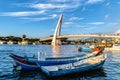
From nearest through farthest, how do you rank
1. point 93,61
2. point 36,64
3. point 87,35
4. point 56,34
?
point 36,64
point 93,61
point 87,35
point 56,34

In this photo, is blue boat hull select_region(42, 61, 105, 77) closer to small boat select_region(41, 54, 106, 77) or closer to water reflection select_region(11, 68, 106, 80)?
small boat select_region(41, 54, 106, 77)

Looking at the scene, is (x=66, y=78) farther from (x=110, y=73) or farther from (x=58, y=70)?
(x=110, y=73)

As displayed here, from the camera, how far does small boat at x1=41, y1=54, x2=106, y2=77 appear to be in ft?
71.0

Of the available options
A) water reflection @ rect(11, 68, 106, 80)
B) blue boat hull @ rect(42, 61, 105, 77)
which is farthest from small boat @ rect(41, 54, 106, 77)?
water reflection @ rect(11, 68, 106, 80)

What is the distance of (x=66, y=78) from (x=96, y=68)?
5.63 meters

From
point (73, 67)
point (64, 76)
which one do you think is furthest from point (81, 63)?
point (64, 76)

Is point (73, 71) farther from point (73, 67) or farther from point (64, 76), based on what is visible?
point (64, 76)

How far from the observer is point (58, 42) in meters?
151

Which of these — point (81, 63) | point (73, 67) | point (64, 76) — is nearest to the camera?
point (64, 76)

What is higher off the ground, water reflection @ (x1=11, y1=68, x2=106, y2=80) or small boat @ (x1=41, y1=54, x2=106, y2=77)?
small boat @ (x1=41, y1=54, x2=106, y2=77)

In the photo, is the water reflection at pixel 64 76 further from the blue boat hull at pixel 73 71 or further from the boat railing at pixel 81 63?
the boat railing at pixel 81 63

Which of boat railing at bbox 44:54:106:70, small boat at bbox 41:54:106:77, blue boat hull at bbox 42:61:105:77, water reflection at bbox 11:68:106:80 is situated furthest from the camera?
boat railing at bbox 44:54:106:70

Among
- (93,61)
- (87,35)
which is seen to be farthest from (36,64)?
(87,35)

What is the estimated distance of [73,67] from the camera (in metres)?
23.7
